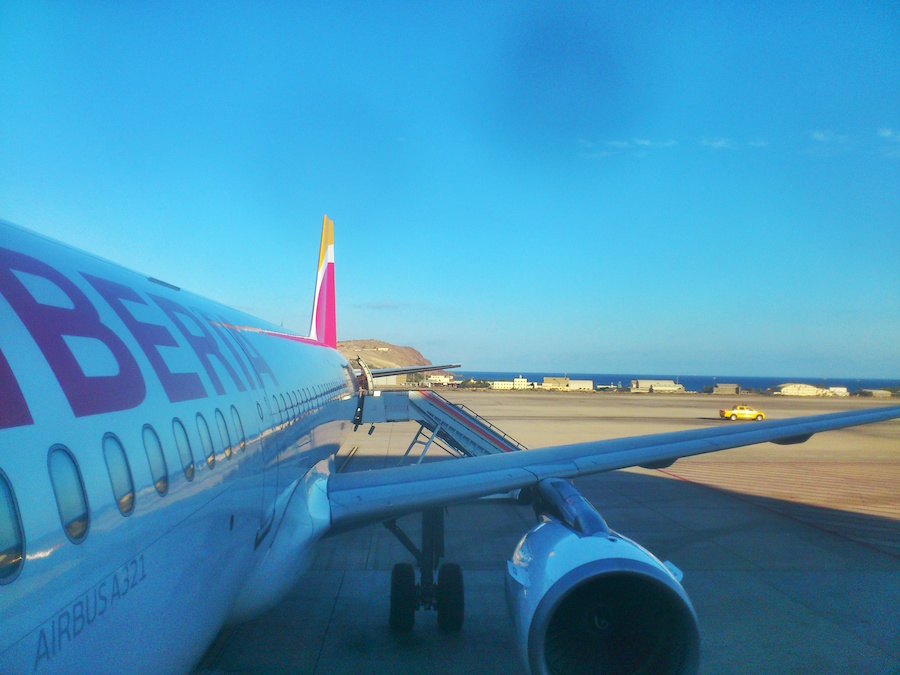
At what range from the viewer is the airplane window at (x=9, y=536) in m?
1.71

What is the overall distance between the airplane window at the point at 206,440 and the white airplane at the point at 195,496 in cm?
2

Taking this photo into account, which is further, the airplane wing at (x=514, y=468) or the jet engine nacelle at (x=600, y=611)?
the airplane wing at (x=514, y=468)

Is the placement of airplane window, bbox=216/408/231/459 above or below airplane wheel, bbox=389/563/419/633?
above

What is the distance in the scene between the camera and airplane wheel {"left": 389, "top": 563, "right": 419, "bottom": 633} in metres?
6.56

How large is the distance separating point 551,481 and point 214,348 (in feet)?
11.0

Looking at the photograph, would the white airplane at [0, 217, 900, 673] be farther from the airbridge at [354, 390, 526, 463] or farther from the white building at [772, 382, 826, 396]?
the white building at [772, 382, 826, 396]

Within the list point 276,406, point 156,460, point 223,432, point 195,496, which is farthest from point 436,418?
point 156,460

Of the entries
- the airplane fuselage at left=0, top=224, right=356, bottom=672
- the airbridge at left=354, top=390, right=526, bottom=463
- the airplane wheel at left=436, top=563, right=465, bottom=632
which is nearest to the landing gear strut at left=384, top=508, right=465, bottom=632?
the airplane wheel at left=436, top=563, right=465, bottom=632

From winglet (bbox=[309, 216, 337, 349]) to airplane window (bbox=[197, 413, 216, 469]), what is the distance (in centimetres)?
1207

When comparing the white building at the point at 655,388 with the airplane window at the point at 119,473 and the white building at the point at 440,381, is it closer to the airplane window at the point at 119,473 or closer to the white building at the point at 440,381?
the white building at the point at 440,381

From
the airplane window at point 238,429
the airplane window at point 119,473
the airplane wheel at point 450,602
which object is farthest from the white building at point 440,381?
the airplane window at point 119,473

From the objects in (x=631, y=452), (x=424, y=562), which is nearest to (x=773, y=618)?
(x=631, y=452)

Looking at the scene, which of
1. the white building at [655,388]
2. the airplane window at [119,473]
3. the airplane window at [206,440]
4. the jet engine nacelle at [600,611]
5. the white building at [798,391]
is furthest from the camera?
the white building at [655,388]

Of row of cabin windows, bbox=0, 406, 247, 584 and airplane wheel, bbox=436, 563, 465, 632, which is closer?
row of cabin windows, bbox=0, 406, 247, 584
